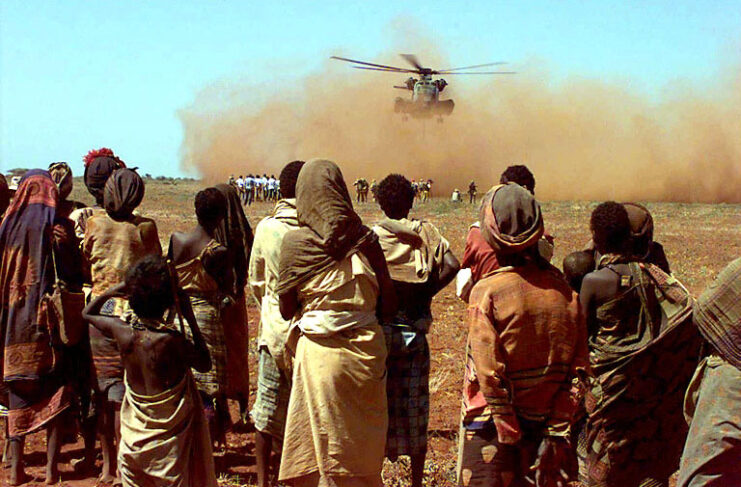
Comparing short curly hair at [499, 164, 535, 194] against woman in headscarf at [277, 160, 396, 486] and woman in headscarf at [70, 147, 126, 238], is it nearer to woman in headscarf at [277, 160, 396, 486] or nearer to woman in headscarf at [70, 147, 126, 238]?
woman in headscarf at [277, 160, 396, 486]

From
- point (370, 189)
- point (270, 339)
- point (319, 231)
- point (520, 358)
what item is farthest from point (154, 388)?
point (370, 189)

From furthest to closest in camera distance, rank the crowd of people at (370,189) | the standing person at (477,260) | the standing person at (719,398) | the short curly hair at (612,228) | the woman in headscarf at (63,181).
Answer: the crowd of people at (370,189) < the woman in headscarf at (63,181) < the standing person at (477,260) < the short curly hair at (612,228) < the standing person at (719,398)

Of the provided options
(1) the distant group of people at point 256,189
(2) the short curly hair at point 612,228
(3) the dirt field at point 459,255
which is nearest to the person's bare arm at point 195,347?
(3) the dirt field at point 459,255

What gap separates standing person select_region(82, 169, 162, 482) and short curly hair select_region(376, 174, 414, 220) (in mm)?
1370

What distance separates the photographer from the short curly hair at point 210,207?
5492mm

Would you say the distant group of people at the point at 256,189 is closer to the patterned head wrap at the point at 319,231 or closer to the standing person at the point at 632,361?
the standing person at the point at 632,361

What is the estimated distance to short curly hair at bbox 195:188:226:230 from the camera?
549 cm

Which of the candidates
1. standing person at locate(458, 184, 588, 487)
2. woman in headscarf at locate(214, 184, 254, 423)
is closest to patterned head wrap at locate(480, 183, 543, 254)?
standing person at locate(458, 184, 588, 487)

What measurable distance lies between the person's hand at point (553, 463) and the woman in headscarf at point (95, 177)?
3.48 metres

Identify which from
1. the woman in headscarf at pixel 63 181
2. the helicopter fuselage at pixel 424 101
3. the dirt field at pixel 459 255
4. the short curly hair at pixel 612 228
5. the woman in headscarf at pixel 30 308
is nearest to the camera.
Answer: the short curly hair at pixel 612 228

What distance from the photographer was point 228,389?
578cm

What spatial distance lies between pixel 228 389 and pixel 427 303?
155 centimetres

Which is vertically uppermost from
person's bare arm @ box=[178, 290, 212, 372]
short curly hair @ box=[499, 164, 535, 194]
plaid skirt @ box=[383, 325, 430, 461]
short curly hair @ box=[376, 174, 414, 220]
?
short curly hair @ box=[499, 164, 535, 194]

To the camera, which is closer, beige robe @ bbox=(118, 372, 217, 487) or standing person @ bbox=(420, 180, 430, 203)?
beige robe @ bbox=(118, 372, 217, 487)
